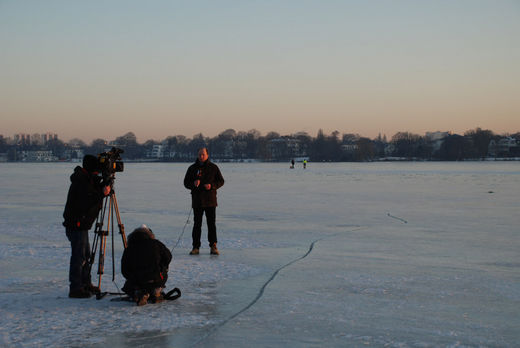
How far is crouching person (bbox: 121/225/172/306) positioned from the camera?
17.1ft

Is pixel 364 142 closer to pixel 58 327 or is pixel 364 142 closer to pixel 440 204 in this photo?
pixel 440 204

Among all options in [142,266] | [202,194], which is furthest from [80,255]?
[202,194]

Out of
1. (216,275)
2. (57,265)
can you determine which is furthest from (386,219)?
(57,265)

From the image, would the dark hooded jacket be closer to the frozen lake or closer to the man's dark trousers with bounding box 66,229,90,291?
the frozen lake

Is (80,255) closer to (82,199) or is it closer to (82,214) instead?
(82,214)

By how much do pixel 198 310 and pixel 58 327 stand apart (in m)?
1.25

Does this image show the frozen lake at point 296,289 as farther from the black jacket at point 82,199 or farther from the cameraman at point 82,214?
the black jacket at point 82,199

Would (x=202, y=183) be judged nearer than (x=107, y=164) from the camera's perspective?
No

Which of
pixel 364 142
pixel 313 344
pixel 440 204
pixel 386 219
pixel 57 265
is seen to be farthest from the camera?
pixel 364 142

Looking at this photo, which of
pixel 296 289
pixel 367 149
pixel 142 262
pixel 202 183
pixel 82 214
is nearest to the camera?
pixel 142 262

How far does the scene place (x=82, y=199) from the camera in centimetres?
A: 555

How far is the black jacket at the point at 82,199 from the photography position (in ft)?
18.1

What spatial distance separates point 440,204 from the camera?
16438 mm

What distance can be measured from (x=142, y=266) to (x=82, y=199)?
1.01 m
